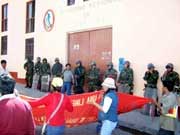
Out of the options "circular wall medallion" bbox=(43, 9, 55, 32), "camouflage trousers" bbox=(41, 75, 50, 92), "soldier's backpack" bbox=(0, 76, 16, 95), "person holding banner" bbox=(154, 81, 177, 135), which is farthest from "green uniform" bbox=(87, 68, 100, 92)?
"soldier's backpack" bbox=(0, 76, 16, 95)

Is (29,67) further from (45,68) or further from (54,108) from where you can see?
(54,108)

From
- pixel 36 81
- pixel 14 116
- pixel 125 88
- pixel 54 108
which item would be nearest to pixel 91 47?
pixel 125 88

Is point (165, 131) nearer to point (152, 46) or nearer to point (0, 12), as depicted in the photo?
point (152, 46)

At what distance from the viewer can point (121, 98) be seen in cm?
964

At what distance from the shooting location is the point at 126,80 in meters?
14.6

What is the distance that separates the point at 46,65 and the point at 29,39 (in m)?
4.27

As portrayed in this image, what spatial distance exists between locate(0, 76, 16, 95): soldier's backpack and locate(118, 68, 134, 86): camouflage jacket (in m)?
10.7

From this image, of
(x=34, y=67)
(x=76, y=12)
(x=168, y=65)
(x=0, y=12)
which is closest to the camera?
(x=168, y=65)

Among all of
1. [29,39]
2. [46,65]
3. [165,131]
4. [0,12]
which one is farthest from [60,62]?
[165,131]

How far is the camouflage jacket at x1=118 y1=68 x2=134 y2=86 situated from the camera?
1457 centimetres

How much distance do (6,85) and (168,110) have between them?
10.9 ft

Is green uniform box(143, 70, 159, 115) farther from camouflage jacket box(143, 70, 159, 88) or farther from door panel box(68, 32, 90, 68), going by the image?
door panel box(68, 32, 90, 68)

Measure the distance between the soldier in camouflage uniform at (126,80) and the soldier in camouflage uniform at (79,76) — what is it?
3.12 meters

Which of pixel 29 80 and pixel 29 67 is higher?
pixel 29 67
